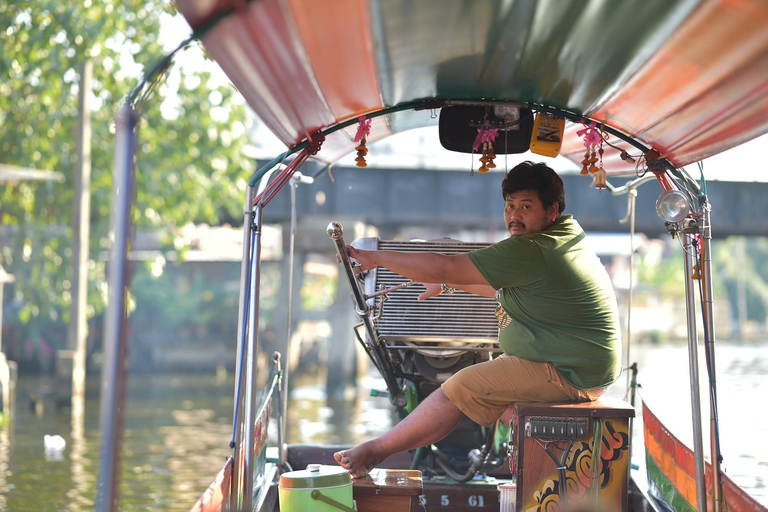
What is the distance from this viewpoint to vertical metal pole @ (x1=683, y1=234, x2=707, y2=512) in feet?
13.6

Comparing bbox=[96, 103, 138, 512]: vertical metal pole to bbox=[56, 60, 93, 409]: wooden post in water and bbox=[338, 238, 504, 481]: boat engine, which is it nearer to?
bbox=[338, 238, 504, 481]: boat engine

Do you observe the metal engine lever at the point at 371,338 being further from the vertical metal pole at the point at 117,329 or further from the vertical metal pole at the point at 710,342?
the vertical metal pole at the point at 710,342

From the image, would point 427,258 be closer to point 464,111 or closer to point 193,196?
point 464,111

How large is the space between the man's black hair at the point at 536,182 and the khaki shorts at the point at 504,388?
0.74m

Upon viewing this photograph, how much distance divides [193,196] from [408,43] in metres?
16.0

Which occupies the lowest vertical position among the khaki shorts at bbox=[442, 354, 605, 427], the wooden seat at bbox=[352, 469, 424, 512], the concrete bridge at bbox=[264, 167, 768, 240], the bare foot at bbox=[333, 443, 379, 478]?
the wooden seat at bbox=[352, 469, 424, 512]

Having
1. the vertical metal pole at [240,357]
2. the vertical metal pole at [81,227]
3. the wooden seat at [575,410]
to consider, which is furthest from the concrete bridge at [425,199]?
the wooden seat at [575,410]

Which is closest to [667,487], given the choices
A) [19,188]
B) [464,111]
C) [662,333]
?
[464,111]

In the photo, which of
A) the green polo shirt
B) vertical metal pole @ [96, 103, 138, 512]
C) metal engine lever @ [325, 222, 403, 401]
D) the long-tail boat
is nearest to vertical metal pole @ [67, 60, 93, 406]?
the long-tail boat

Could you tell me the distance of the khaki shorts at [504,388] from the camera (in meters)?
4.09

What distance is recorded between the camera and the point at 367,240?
4957 mm

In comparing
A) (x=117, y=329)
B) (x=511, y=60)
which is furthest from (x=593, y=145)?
(x=117, y=329)

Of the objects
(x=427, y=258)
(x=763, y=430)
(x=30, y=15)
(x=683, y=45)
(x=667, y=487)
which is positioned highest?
(x=30, y=15)

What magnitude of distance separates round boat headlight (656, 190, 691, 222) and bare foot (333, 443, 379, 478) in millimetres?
1670
